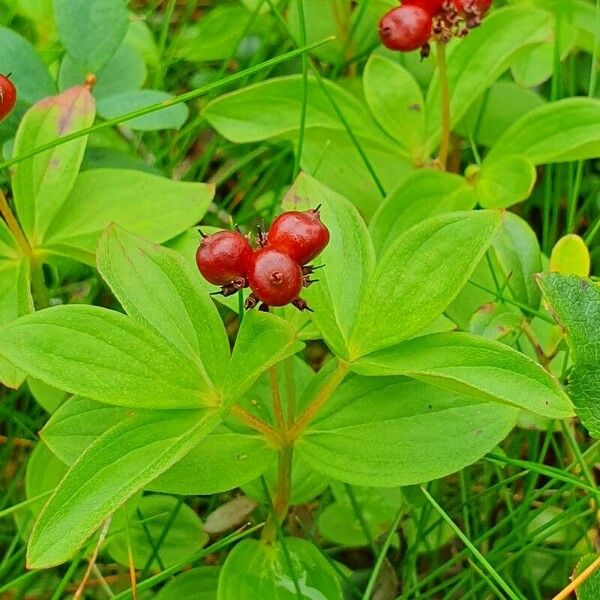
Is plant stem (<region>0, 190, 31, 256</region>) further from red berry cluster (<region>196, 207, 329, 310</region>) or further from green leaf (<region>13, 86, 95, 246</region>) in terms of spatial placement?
red berry cluster (<region>196, 207, 329, 310</region>)

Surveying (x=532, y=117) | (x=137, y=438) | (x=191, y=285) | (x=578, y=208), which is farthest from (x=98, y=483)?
(x=578, y=208)

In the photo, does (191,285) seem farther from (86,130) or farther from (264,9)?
(264,9)

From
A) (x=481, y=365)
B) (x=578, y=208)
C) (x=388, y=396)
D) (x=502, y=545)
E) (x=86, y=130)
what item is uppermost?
(x=86, y=130)

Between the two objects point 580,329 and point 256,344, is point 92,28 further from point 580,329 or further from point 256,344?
point 580,329

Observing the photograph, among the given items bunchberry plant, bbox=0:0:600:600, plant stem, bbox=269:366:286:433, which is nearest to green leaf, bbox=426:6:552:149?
bunchberry plant, bbox=0:0:600:600

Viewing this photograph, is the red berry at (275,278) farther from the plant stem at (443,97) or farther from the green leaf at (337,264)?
the plant stem at (443,97)

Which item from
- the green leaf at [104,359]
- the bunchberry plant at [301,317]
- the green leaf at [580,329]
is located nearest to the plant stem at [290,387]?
the bunchberry plant at [301,317]
